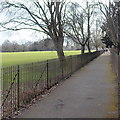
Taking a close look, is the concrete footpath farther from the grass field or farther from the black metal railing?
the grass field

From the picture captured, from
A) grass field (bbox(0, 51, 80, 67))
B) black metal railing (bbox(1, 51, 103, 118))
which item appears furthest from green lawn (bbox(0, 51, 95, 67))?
black metal railing (bbox(1, 51, 103, 118))

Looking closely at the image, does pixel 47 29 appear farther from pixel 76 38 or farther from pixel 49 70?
pixel 76 38

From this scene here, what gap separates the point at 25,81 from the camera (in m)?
11.1

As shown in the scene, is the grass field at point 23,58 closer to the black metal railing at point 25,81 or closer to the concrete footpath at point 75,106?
the black metal railing at point 25,81

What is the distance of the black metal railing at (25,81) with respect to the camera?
6.96 m

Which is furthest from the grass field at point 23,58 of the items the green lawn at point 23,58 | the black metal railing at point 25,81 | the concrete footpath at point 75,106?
the concrete footpath at point 75,106

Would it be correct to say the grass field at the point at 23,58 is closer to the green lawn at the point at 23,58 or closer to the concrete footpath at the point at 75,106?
the green lawn at the point at 23,58

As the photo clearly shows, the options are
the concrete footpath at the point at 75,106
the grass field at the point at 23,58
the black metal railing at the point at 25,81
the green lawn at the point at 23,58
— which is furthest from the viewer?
the grass field at the point at 23,58

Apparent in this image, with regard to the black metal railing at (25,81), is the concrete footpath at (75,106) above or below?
below

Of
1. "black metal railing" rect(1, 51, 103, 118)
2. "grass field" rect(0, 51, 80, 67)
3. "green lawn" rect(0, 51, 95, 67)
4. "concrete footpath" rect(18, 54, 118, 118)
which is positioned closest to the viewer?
"concrete footpath" rect(18, 54, 118, 118)

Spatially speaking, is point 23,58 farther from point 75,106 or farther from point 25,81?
point 75,106

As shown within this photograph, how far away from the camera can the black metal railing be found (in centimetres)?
696

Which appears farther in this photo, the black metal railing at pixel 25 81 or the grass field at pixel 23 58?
the grass field at pixel 23 58

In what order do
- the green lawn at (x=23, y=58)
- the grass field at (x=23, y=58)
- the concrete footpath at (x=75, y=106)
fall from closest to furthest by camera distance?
the concrete footpath at (x=75, y=106) → the green lawn at (x=23, y=58) → the grass field at (x=23, y=58)
